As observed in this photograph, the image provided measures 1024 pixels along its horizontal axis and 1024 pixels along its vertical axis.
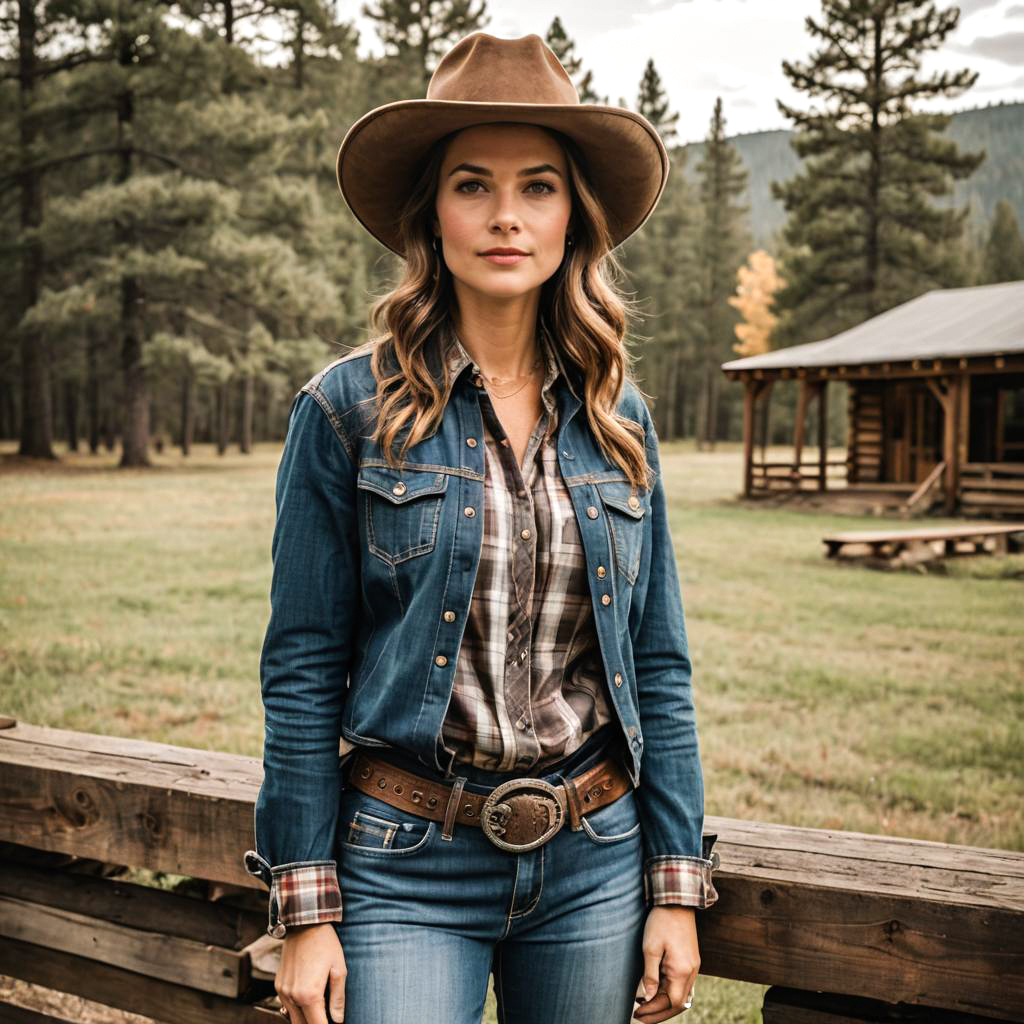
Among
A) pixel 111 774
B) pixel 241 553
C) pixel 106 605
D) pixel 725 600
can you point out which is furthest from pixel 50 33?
pixel 111 774

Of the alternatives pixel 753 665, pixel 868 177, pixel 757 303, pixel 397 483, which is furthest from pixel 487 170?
pixel 757 303

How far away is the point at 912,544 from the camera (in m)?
12.3

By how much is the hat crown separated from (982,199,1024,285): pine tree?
70567 mm

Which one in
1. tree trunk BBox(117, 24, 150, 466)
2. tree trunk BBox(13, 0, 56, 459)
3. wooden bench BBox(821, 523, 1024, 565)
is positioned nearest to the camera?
wooden bench BBox(821, 523, 1024, 565)

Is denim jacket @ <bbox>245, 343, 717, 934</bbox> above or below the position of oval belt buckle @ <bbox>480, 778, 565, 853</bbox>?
above

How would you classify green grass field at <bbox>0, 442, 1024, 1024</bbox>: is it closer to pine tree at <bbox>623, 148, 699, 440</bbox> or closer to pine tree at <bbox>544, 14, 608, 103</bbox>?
pine tree at <bbox>544, 14, 608, 103</bbox>

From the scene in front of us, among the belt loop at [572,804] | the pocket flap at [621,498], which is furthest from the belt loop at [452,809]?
the pocket flap at [621,498]

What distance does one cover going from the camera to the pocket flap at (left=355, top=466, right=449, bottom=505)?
69.0 inches

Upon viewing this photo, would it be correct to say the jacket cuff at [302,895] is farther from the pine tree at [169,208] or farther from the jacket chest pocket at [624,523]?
the pine tree at [169,208]

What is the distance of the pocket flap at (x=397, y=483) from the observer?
1.75 m

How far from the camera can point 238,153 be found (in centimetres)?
2578

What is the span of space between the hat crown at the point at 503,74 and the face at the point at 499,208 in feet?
0.21

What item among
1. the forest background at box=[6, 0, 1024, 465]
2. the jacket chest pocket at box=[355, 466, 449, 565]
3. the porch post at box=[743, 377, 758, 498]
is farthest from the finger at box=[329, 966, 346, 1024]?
the porch post at box=[743, 377, 758, 498]

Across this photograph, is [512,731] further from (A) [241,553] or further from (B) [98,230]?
(B) [98,230]
